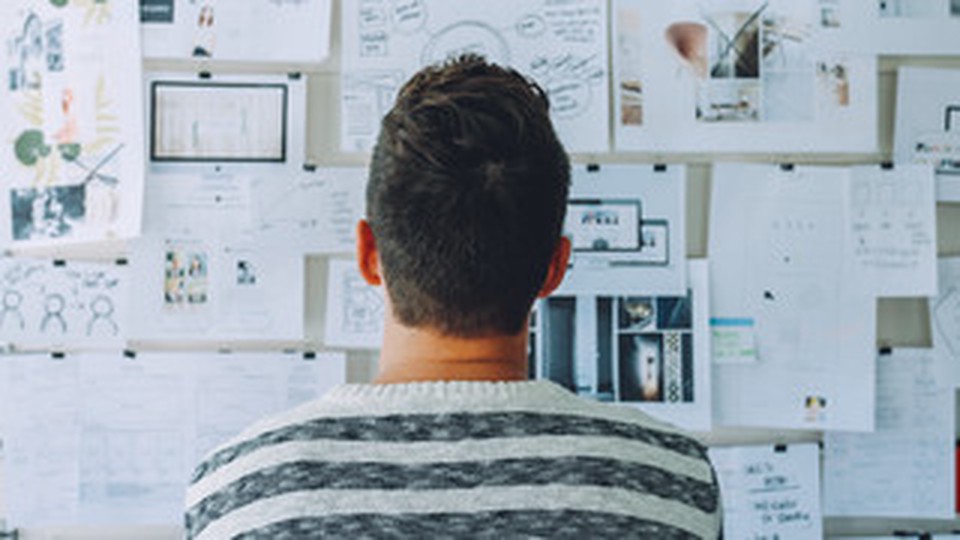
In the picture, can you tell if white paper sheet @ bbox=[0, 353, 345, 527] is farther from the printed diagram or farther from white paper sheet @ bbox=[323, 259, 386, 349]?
the printed diagram

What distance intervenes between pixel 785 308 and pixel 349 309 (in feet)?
2.22

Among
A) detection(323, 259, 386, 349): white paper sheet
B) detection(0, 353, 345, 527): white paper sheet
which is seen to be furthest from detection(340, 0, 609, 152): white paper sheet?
detection(0, 353, 345, 527): white paper sheet

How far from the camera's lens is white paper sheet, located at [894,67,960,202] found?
132 cm

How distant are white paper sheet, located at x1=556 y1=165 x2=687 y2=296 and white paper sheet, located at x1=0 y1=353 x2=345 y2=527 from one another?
446 mm

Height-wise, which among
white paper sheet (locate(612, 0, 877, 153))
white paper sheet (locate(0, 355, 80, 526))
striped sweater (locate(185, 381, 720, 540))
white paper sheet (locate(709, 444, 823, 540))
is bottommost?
white paper sheet (locate(709, 444, 823, 540))

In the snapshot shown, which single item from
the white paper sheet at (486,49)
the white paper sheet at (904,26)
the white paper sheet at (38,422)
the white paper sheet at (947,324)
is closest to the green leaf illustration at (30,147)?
the white paper sheet at (38,422)

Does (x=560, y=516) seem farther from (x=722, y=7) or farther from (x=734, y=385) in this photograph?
(x=722, y=7)

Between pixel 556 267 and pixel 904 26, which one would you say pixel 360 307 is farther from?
pixel 904 26

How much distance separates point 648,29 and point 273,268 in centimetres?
68

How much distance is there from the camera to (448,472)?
1.88 ft

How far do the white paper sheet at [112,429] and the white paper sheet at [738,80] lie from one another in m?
0.67

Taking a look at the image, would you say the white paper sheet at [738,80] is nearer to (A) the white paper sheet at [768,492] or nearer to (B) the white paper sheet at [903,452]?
(B) the white paper sheet at [903,452]

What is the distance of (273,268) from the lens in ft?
4.10

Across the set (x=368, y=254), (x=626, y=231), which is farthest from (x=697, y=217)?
(x=368, y=254)
